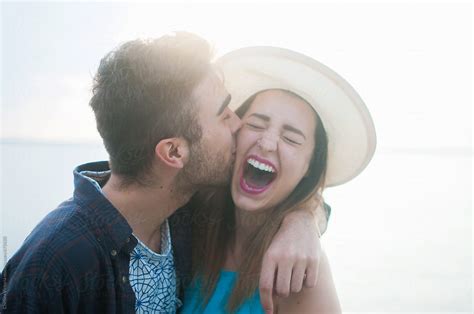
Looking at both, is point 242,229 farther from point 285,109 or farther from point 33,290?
point 33,290

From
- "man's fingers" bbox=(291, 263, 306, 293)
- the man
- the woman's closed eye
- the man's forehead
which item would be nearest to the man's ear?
the man

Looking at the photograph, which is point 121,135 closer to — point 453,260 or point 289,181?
point 289,181

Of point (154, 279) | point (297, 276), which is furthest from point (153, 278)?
point (297, 276)

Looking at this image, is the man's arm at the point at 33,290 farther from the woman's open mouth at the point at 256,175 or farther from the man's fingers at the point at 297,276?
the woman's open mouth at the point at 256,175

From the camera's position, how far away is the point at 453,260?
180 inches

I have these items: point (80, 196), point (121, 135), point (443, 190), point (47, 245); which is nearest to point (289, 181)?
point (121, 135)

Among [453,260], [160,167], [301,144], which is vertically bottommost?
[453,260]

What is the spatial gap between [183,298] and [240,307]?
0.86 feet

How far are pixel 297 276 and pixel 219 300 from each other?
537mm

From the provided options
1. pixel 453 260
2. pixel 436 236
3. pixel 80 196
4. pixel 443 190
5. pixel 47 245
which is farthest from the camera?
pixel 443 190

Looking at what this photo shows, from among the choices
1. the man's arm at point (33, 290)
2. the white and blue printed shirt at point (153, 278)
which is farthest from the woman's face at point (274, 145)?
the man's arm at point (33, 290)

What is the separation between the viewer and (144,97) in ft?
6.03

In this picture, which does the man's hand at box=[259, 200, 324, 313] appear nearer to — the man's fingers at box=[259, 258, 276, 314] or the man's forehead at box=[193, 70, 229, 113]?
the man's fingers at box=[259, 258, 276, 314]

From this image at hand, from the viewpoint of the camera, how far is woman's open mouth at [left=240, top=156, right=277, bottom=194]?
2.08 meters
